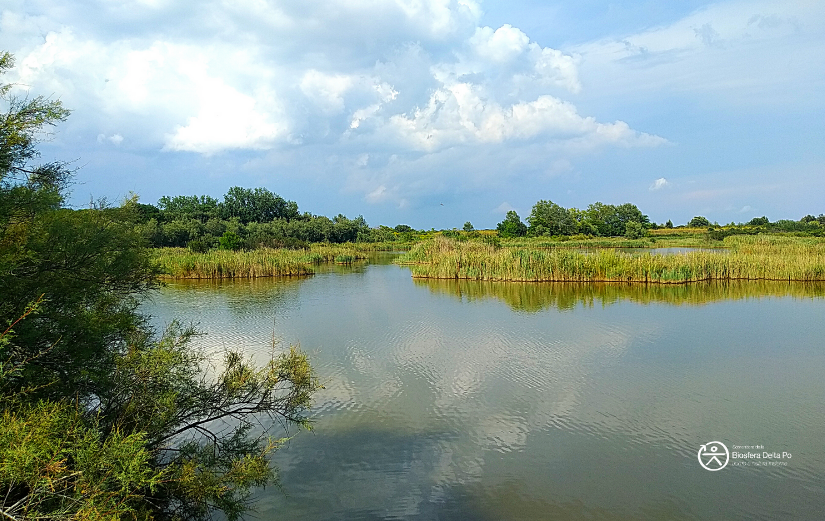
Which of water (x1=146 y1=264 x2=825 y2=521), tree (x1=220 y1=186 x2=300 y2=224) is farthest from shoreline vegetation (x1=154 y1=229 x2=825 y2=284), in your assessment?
tree (x1=220 y1=186 x2=300 y2=224)

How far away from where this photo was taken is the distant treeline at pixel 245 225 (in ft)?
118

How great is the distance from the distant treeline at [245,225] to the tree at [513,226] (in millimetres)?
13220

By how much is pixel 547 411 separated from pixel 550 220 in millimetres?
54463

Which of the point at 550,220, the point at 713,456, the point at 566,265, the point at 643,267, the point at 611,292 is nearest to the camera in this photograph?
the point at 713,456

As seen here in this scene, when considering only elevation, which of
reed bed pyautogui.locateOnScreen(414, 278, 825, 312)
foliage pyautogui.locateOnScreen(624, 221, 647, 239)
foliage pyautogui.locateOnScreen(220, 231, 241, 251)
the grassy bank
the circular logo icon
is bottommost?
the circular logo icon

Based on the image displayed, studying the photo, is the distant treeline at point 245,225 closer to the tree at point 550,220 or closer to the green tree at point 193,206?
the green tree at point 193,206

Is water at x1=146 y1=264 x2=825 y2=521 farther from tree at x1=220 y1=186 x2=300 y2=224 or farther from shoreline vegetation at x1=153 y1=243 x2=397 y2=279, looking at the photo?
tree at x1=220 y1=186 x2=300 y2=224

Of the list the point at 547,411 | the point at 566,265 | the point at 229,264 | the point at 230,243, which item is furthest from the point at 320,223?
the point at 547,411

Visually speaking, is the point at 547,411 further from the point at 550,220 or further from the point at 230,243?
the point at 550,220

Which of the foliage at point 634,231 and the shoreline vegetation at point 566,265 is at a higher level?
the foliage at point 634,231

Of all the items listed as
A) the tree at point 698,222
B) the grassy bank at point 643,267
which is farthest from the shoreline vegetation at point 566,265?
the tree at point 698,222

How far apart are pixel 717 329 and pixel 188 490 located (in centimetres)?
1234

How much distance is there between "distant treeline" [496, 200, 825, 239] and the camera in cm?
5578

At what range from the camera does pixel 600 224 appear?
64875 millimetres
